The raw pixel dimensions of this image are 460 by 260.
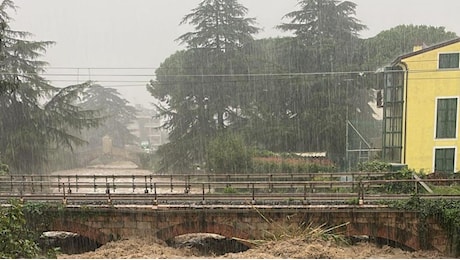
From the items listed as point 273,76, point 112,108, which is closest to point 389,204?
A: point 273,76

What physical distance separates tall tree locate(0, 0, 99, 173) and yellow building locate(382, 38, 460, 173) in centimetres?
1354

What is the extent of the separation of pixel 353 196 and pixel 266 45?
15.2 meters

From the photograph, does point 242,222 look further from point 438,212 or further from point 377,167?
point 377,167

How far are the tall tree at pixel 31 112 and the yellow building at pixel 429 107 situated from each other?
1354 centimetres

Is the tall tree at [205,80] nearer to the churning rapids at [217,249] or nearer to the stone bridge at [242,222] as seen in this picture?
the churning rapids at [217,249]

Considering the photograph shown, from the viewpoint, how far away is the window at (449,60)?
42.7 feet

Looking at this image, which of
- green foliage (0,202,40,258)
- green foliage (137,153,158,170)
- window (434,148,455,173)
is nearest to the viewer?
green foliage (0,202,40,258)

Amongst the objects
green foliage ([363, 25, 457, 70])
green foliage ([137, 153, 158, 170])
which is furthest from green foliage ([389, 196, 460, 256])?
green foliage ([137, 153, 158, 170])

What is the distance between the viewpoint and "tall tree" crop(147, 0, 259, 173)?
20.7 metres

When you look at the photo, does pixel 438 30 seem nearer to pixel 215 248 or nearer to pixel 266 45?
pixel 266 45

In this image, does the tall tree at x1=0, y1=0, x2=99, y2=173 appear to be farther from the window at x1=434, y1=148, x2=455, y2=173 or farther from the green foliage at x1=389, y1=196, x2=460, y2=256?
the green foliage at x1=389, y1=196, x2=460, y2=256

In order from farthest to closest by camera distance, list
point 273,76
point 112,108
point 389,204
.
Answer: point 112,108, point 273,76, point 389,204

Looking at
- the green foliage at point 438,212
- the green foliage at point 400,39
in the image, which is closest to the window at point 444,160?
the green foliage at point 438,212

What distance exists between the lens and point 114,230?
8.48m
